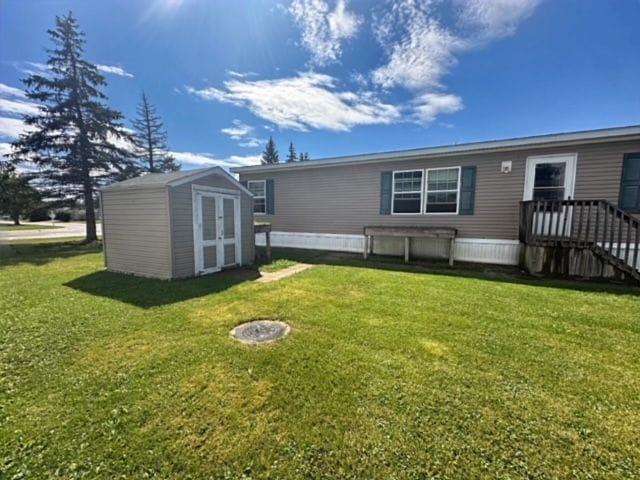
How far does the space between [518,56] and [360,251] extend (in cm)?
838

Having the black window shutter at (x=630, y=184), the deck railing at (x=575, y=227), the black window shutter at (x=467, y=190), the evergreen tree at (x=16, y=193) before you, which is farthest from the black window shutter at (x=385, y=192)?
the evergreen tree at (x=16, y=193)

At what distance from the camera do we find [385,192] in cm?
950

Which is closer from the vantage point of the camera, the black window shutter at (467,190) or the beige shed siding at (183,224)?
the beige shed siding at (183,224)

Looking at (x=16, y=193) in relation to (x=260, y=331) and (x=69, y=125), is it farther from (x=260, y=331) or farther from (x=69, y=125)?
(x=260, y=331)

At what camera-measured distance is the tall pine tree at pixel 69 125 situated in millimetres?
13211

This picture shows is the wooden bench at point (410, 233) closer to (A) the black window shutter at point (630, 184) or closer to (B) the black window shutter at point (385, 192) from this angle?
(B) the black window shutter at point (385, 192)

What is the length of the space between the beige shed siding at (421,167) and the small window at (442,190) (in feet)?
0.70

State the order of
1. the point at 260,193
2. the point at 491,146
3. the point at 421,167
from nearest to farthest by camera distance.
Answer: the point at 491,146
the point at 421,167
the point at 260,193

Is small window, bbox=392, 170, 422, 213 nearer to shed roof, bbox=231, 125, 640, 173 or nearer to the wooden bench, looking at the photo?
shed roof, bbox=231, 125, 640, 173

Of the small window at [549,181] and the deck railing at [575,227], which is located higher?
the small window at [549,181]

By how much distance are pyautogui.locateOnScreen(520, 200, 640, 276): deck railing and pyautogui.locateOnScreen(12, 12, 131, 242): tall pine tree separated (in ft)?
58.9

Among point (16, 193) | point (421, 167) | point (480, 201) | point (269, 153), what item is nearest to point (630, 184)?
point (480, 201)

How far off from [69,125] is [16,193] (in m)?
4.13

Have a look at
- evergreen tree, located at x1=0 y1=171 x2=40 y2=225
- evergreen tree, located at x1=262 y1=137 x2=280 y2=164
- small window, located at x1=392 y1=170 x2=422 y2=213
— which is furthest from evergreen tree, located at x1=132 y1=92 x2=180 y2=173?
small window, located at x1=392 y1=170 x2=422 y2=213
